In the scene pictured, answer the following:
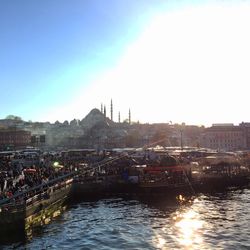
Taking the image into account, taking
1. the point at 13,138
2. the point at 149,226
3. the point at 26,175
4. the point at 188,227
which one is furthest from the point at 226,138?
the point at 149,226

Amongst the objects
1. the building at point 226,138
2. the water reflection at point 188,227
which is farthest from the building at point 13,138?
the water reflection at point 188,227

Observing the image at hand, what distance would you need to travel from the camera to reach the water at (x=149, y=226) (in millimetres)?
20922

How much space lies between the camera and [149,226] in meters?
24.7

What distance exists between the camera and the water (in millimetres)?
20922

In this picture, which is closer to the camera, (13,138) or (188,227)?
(188,227)

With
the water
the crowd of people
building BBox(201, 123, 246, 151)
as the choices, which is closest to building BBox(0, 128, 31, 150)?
building BBox(201, 123, 246, 151)

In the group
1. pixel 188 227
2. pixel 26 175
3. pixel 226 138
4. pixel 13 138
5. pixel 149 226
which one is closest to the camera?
pixel 188 227

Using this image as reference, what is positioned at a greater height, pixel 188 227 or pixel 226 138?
pixel 226 138

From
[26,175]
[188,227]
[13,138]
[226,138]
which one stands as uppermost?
[13,138]

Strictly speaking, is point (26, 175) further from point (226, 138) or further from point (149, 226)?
point (226, 138)

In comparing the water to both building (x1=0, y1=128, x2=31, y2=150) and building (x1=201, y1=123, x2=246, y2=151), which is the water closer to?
building (x1=0, y1=128, x2=31, y2=150)

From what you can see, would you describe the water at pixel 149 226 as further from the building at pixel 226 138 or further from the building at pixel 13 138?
the building at pixel 226 138

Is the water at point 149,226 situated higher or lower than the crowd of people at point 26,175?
lower

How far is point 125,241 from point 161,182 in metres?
17.8
